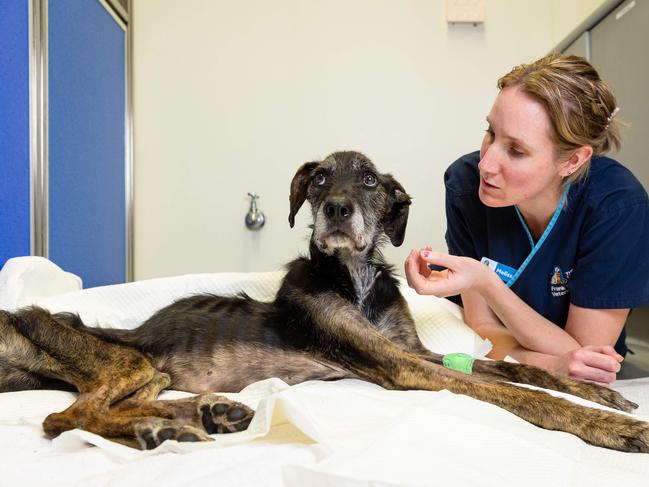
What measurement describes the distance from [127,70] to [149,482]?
180 inches

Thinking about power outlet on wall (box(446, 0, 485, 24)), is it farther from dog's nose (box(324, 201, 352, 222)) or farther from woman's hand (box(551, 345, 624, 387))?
woman's hand (box(551, 345, 624, 387))

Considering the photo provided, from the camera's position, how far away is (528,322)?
2369 millimetres

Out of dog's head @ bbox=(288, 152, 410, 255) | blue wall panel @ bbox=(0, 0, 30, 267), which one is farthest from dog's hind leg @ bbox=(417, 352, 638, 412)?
blue wall panel @ bbox=(0, 0, 30, 267)

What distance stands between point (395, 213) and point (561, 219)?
0.73 meters

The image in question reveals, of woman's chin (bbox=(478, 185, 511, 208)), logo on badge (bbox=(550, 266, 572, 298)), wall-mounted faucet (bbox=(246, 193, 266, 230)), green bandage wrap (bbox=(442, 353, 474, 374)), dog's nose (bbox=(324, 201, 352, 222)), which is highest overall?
woman's chin (bbox=(478, 185, 511, 208))

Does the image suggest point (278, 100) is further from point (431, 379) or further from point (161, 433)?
point (161, 433)

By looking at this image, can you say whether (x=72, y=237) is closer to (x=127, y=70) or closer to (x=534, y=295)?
(x=127, y=70)

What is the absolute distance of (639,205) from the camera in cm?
230

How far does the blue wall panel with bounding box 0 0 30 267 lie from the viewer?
3.02 metres

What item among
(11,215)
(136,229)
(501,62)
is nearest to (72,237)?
(11,215)

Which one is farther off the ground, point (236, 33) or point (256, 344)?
point (236, 33)

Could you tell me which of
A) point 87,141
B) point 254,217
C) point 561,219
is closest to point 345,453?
point 561,219

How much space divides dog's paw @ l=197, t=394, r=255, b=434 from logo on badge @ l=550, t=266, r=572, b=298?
1.61 metres

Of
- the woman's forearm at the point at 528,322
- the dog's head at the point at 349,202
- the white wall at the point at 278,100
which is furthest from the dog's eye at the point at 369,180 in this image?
the white wall at the point at 278,100
